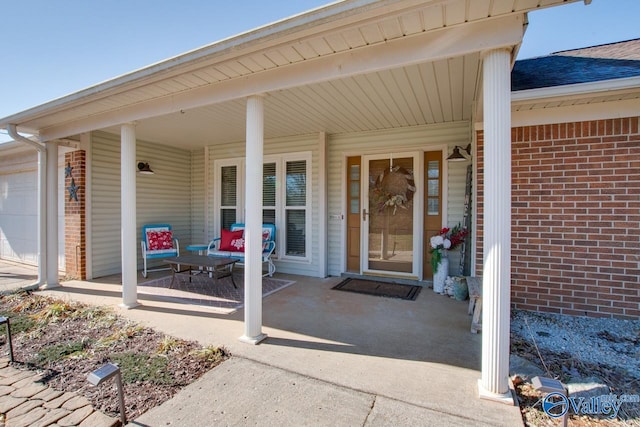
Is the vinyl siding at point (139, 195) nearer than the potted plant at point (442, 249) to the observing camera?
No

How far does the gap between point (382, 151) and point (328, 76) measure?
2.80m

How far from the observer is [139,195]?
19.6 feet

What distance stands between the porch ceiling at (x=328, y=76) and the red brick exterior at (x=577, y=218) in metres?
1.13

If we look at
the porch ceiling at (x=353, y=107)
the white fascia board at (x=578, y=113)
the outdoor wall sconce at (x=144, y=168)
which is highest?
the porch ceiling at (x=353, y=107)

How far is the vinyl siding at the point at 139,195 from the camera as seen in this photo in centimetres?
530

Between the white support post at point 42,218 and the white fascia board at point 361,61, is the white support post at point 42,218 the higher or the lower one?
the lower one

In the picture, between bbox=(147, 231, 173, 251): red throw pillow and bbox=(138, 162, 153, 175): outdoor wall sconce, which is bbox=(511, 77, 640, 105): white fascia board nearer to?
bbox=(147, 231, 173, 251): red throw pillow

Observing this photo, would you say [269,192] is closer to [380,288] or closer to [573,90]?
[380,288]

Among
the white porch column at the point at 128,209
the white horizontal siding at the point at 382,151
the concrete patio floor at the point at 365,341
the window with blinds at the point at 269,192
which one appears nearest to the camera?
the concrete patio floor at the point at 365,341

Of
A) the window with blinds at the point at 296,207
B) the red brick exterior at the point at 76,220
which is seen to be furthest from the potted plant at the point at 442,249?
the red brick exterior at the point at 76,220

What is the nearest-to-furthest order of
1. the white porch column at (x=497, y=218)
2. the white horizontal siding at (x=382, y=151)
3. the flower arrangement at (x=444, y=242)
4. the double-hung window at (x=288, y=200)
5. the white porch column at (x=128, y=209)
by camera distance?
the white porch column at (x=497, y=218), the white porch column at (x=128, y=209), the flower arrangement at (x=444, y=242), the white horizontal siding at (x=382, y=151), the double-hung window at (x=288, y=200)

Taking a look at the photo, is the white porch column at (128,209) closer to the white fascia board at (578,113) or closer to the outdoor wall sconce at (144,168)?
the outdoor wall sconce at (144,168)

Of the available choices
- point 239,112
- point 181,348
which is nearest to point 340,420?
point 181,348

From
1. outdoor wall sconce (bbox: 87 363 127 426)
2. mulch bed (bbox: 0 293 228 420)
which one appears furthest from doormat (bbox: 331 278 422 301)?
outdoor wall sconce (bbox: 87 363 127 426)
